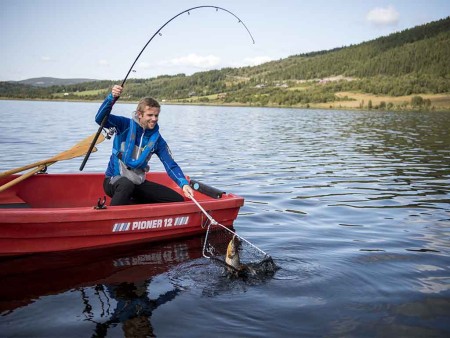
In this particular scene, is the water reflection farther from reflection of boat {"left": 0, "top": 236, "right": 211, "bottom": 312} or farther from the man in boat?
the man in boat

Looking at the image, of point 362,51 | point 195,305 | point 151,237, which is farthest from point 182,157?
point 362,51

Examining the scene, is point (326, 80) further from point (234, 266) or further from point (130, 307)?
point (130, 307)

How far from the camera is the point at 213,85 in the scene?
151750mm

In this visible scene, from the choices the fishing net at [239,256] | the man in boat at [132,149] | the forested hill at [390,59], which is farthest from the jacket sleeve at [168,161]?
the forested hill at [390,59]

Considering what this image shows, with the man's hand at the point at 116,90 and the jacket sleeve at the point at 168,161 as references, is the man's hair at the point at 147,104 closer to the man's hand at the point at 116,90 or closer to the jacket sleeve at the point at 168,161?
the man's hand at the point at 116,90

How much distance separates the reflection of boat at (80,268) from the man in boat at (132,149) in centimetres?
77

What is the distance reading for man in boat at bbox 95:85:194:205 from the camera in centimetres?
576

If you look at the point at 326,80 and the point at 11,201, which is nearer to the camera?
the point at 11,201

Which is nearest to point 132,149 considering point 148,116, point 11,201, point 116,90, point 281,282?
point 148,116

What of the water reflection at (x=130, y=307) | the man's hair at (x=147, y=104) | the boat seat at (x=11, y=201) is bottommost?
the water reflection at (x=130, y=307)

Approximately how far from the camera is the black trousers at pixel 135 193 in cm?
587

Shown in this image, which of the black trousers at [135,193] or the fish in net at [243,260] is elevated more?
the black trousers at [135,193]

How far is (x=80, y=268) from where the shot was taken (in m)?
5.16

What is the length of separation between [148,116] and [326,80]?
140458 millimetres
